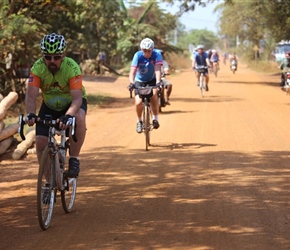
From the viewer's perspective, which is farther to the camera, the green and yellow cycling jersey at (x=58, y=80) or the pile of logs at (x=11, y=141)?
the pile of logs at (x=11, y=141)

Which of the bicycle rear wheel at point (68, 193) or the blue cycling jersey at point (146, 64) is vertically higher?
the blue cycling jersey at point (146, 64)

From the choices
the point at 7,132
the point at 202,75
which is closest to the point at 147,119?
the point at 7,132

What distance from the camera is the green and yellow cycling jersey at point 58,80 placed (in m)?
7.44

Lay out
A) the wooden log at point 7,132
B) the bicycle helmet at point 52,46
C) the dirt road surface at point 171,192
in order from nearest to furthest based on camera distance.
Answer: the dirt road surface at point 171,192 < the bicycle helmet at point 52,46 < the wooden log at point 7,132

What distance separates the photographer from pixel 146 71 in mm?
12977

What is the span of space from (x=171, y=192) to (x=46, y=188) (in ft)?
7.30

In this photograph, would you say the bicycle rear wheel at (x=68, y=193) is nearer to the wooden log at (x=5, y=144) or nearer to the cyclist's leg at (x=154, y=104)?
the wooden log at (x=5, y=144)

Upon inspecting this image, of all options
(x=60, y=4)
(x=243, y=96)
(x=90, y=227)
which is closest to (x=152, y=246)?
(x=90, y=227)

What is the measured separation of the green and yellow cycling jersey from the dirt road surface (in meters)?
1.33

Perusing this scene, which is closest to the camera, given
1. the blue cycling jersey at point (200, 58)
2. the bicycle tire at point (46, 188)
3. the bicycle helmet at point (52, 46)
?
A: the bicycle tire at point (46, 188)

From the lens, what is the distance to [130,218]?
7.55m

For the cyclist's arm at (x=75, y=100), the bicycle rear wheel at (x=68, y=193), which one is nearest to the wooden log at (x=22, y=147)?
the bicycle rear wheel at (x=68, y=193)

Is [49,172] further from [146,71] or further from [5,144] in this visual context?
[146,71]

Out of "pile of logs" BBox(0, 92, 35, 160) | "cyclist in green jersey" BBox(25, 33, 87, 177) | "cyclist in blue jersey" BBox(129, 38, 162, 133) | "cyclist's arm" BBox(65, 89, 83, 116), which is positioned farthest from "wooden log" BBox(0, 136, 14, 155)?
"cyclist's arm" BBox(65, 89, 83, 116)
